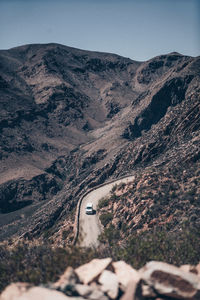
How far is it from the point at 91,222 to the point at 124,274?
23.3 metres

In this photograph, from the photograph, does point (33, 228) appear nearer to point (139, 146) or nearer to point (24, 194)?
point (139, 146)

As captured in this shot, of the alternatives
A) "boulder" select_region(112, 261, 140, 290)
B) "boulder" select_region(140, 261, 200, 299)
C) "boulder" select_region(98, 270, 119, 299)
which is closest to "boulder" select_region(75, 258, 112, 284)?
"boulder" select_region(98, 270, 119, 299)

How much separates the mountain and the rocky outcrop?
17143mm

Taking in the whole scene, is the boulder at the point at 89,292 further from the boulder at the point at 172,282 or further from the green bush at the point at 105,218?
the green bush at the point at 105,218

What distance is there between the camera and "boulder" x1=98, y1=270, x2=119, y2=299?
14.8 metres

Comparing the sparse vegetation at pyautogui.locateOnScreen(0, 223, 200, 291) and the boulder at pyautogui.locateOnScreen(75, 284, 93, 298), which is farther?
the sparse vegetation at pyautogui.locateOnScreen(0, 223, 200, 291)

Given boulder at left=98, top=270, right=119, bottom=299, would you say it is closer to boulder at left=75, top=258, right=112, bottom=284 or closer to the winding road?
boulder at left=75, top=258, right=112, bottom=284

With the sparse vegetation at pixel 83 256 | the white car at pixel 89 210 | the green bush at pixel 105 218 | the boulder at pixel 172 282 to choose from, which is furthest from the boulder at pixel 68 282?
the white car at pixel 89 210

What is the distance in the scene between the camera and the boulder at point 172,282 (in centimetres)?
1517

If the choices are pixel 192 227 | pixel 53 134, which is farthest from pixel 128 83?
pixel 192 227

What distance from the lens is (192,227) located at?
29703 mm

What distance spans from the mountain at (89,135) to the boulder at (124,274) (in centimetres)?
1660

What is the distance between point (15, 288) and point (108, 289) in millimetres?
4425

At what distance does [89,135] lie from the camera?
122m
